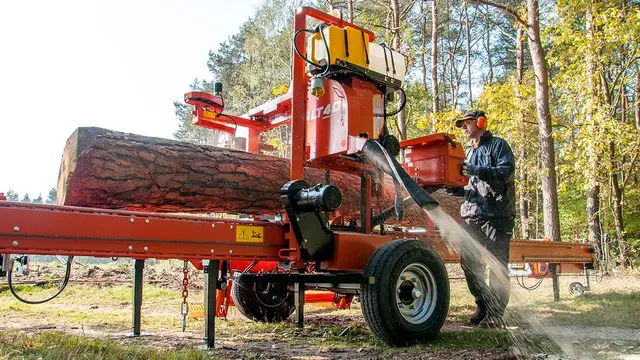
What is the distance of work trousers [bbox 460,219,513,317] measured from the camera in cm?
529

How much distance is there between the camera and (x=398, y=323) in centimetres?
393

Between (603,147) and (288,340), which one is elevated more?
(603,147)

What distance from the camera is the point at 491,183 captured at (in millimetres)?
5297

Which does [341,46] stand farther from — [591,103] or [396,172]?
[591,103]

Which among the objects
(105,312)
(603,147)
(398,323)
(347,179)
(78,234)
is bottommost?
(105,312)

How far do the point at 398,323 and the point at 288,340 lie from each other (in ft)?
4.10

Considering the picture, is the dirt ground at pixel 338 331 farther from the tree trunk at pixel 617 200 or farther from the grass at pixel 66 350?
the tree trunk at pixel 617 200

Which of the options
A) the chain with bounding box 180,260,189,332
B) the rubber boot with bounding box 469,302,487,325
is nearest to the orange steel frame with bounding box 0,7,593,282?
the chain with bounding box 180,260,189,332

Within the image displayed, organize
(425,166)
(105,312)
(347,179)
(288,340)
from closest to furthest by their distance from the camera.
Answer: (288,340), (425,166), (347,179), (105,312)

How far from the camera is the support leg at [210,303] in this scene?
12.8 ft

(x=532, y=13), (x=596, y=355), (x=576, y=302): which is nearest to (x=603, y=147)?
(x=532, y=13)

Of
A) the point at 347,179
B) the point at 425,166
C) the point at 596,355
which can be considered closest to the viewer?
the point at 596,355

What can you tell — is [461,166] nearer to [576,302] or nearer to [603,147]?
[576,302]

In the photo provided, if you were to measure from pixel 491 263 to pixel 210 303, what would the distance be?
309 centimetres
